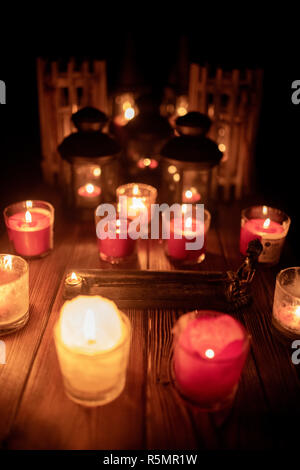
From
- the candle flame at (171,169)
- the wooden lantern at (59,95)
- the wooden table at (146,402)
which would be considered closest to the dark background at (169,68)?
the wooden lantern at (59,95)

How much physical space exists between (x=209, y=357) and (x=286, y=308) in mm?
359

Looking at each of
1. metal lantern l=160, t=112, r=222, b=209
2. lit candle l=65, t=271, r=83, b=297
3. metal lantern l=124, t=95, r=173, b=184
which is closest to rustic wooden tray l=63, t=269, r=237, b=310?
lit candle l=65, t=271, r=83, b=297

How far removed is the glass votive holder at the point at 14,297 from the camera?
4.07 ft

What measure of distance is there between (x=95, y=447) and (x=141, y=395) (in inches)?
6.9

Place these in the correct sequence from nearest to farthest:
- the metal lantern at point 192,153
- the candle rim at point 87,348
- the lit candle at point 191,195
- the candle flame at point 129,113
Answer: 1. the candle rim at point 87,348
2. the metal lantern at point 192,153
3. the lit candle at point 191,195
4. the candle flame at point 129,113

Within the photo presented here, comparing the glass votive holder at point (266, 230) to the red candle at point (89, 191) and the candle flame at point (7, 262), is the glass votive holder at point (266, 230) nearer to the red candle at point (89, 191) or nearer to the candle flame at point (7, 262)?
the red candle at point (89, 191)

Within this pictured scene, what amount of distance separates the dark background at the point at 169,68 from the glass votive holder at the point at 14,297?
149cm

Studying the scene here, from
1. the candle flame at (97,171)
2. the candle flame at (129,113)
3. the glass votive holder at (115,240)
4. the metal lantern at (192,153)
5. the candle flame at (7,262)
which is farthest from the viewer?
the candle flame at (129,113)

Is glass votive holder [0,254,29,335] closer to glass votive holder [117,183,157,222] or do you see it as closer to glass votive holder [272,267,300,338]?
glass votive holder [117,183,157,222]

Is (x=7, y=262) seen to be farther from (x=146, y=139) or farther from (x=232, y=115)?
(x=232, y=115)

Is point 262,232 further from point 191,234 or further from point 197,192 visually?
point 197,192

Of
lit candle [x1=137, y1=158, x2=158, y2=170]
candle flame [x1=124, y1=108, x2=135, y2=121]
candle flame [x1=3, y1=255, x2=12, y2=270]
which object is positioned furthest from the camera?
candle flame [x1=124, y1=108, x2=135, y2=121]

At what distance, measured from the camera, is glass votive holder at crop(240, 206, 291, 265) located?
5.37ft

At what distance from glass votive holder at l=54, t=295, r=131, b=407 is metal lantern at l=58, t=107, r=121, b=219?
892mm
